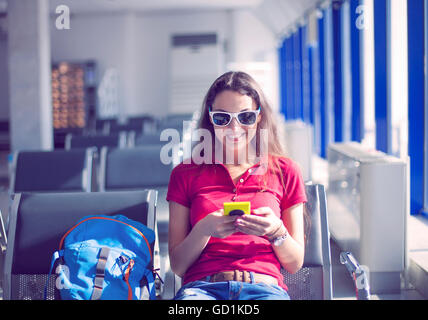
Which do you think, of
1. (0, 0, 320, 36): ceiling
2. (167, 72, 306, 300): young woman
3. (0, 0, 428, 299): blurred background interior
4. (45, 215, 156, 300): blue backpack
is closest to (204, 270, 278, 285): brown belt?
(167, 72, 306, 300): young woman

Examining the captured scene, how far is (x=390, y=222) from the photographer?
10.9 ft

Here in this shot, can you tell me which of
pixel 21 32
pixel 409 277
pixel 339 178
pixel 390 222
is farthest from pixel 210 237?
pixel 21 32

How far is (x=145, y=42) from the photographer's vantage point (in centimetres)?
1661

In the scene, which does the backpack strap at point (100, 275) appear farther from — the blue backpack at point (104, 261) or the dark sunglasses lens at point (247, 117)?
the dark sunglasses lens at point (247, 117)

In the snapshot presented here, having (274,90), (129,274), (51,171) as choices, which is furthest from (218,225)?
(274,90)

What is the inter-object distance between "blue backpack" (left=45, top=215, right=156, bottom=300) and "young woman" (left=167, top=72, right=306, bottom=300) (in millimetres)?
120

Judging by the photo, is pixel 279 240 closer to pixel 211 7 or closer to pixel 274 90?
pixel 211 7

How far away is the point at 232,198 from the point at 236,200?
0.7 inches

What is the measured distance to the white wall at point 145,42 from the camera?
51.0 ft

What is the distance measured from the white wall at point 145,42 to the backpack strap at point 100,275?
Answer: 562 inches

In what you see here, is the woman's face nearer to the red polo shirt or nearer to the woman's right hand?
the red polo shirt

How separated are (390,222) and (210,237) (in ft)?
6.37

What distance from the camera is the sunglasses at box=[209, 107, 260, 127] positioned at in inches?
70.4
